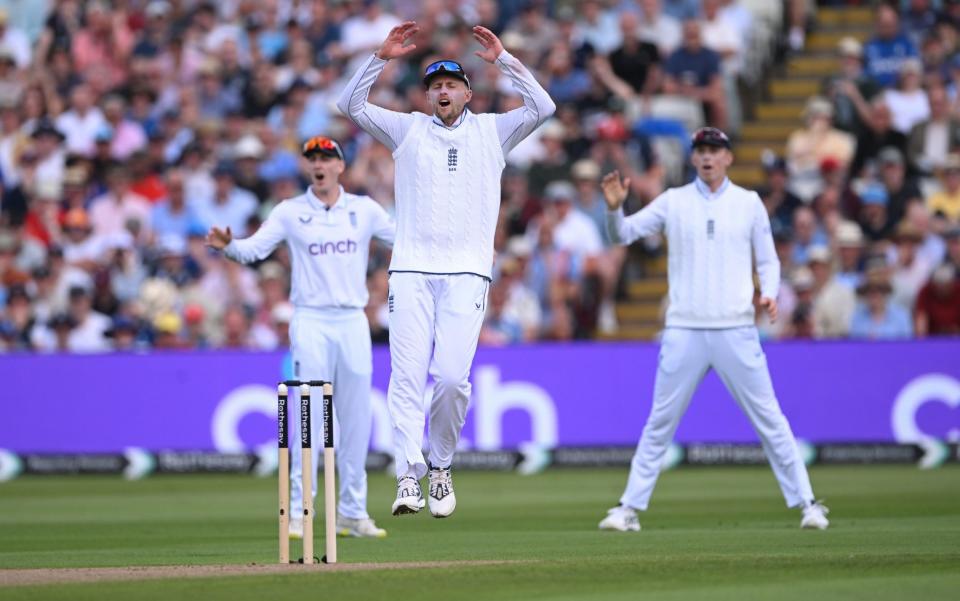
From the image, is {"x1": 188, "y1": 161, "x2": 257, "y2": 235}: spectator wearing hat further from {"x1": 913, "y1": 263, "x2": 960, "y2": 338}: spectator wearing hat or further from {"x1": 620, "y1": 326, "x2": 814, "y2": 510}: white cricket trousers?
{"x1": 620, "y1": 326, "x2": 814, "y2": 510}: white cricket trousers

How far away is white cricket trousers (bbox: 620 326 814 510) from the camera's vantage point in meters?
13.0

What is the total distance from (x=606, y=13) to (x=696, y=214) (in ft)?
39.7

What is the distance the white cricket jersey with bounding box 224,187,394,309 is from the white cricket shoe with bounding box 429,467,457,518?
8.41ft

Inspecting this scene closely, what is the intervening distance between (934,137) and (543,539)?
11176 mm

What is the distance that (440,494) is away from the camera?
10.8m

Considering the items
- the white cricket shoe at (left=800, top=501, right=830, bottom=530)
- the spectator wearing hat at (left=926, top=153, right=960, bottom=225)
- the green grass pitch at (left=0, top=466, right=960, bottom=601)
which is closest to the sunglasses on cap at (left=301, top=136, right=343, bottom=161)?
the green grass pitch at (left=0, top=466, right=960, bottom=601)

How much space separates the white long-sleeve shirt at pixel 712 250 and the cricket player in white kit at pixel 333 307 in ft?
6.29

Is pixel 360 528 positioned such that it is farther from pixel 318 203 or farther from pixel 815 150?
pixel 815 150

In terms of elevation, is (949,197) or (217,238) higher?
(949,197)

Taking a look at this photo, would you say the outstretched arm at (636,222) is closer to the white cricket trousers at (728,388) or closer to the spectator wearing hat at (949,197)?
the white cricket trousers at (728,388)

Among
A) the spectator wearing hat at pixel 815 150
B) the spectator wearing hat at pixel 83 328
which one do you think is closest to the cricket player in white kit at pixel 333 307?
the spectator wearing hat at pixel 83 328

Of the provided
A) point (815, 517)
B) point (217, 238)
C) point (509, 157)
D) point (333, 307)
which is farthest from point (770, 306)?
point (509, 157)

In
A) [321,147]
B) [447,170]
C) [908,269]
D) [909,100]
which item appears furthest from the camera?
[909,100]

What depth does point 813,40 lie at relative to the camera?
25.1 metres
